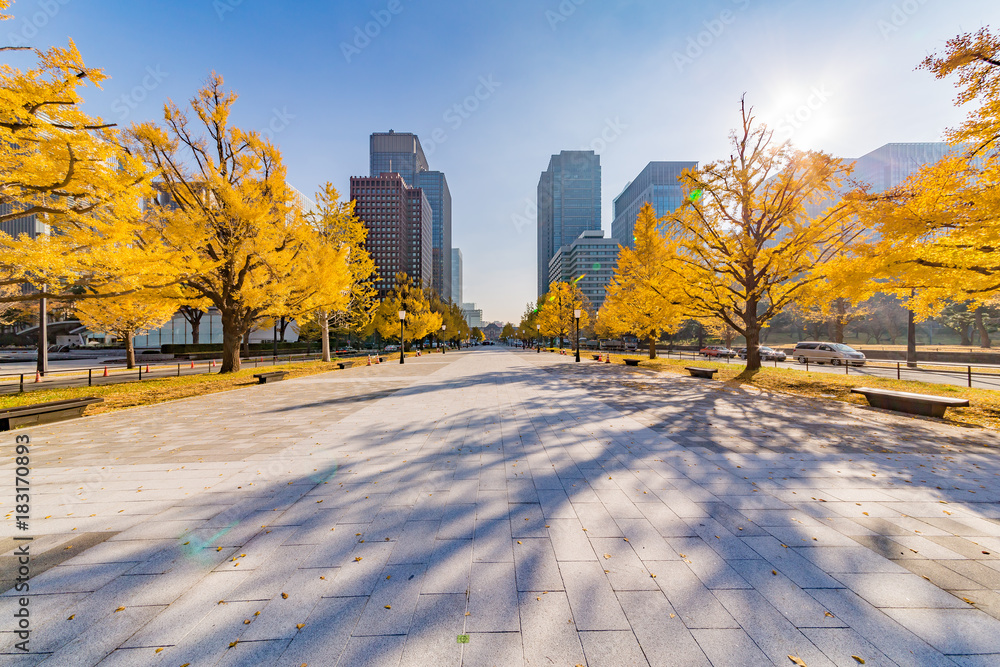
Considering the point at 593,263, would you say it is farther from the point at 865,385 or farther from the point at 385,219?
the point at 865,385

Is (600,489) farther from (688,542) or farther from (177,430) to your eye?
(177,430)

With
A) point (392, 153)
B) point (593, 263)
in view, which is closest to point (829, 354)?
point (593, 263)

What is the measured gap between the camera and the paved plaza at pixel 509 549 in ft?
7.39

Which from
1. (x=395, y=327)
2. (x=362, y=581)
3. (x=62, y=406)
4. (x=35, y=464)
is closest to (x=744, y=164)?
(x=362, y=581)

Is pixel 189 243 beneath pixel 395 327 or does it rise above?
above

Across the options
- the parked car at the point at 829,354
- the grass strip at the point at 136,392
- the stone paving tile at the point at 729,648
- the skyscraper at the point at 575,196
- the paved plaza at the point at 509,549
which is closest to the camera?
the stone paving tile at the point at 729,648

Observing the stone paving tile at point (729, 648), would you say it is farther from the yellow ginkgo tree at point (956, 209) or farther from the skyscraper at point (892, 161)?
the skyscraper at point (892, 161)

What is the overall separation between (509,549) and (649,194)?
545 ft

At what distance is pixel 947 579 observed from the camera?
2861 millimetres

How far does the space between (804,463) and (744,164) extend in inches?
646

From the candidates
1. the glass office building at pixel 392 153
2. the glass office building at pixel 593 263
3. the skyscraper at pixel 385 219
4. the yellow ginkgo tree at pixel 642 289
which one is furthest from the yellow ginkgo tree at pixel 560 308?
the glass office building at pixel 392 153

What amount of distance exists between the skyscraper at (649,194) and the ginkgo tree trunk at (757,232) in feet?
437

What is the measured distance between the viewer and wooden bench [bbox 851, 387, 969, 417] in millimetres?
8348

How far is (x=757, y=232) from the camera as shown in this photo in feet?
51.8
